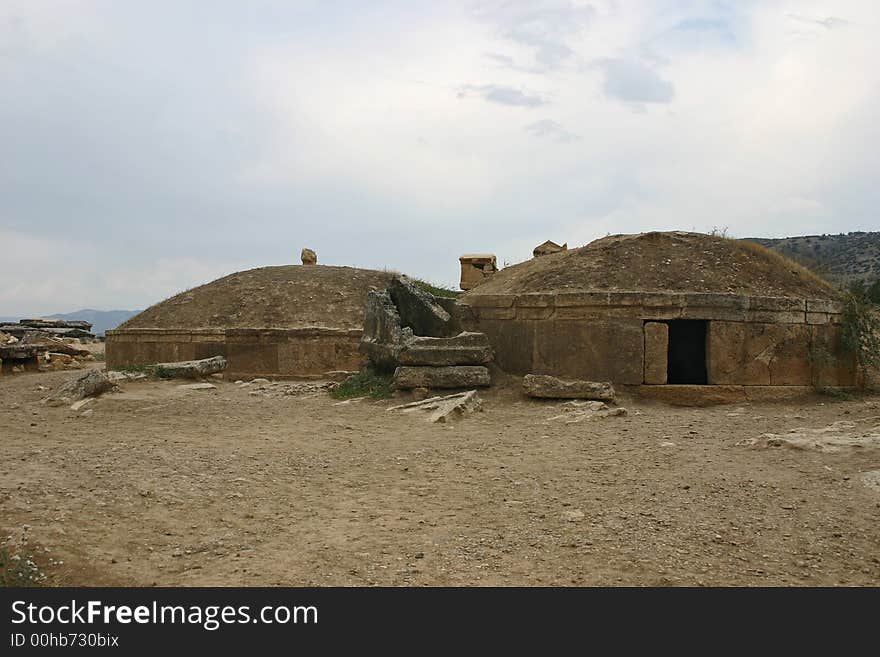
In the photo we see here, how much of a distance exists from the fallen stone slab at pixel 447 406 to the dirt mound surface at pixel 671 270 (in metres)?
2.38

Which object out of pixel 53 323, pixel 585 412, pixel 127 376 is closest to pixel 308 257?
pixel 127 376

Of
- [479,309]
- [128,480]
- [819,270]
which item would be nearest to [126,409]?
[128,480]

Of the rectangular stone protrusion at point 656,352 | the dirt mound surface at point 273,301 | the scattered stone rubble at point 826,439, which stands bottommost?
the scattered stone rubble at point 826,439

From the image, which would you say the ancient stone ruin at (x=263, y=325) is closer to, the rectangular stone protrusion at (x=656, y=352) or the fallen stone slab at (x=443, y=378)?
the fallen stone slab at (x=443, y=378)

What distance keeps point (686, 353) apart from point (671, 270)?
1751 mm

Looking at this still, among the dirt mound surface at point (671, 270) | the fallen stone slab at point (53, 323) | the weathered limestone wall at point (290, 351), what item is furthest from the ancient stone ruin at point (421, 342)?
the fallen stone slab at point (53, 323)

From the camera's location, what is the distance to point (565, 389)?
29.9 ft

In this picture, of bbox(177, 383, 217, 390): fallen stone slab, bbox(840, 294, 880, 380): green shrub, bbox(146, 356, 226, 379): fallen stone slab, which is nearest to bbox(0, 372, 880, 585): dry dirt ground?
bbox(840, 294, 880, 380): green shrub

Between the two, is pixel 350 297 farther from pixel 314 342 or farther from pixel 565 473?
pixel 565 473

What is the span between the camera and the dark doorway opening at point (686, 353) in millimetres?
11492

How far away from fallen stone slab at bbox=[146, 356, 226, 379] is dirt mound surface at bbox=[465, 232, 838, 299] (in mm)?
5451

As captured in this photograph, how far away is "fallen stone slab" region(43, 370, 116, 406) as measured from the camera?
952 cm

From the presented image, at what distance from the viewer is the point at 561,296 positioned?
9961 millimetres

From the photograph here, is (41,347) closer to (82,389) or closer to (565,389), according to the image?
(82,389)
